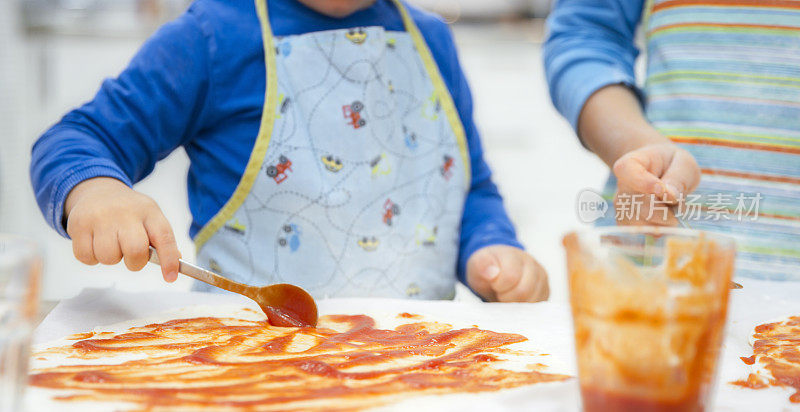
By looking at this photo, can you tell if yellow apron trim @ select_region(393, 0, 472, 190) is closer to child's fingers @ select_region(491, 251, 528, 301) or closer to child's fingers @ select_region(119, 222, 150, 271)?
child's fingers @ select_region(491, 251, 528, 301)

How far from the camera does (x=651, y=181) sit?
0.65 m

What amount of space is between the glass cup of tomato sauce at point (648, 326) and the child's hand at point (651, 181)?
259 mm

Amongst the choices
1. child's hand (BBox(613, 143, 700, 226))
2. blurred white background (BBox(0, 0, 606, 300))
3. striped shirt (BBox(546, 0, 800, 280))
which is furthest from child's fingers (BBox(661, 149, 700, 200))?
blurred white background (BBox(0, 0, 606, 300))

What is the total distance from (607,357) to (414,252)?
1.82 feet

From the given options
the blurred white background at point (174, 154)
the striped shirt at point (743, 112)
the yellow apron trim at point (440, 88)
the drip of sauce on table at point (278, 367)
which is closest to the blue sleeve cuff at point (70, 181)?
the drip of sauce on table at point (278, 367)

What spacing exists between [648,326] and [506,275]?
475mm

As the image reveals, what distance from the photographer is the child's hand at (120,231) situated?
630 millimetres

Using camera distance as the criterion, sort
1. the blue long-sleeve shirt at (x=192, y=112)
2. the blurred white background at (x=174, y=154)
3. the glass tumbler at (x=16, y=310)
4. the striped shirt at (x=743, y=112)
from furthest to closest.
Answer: the blurred white background at (x=174, y=154) < the striped shirt at (x=743, y=112) < the blue long-sleeve shirt at (x=192, y=112) < the glass tumbler at (x=16, y=310)

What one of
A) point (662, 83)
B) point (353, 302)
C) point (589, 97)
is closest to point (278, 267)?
point (353, 302)

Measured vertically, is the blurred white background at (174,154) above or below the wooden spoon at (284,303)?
above

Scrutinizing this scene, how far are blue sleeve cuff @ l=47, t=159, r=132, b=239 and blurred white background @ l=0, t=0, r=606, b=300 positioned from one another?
1461 mm

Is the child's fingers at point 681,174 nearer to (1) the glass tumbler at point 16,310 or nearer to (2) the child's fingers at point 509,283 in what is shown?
(2) the child's fingers at point 509,283

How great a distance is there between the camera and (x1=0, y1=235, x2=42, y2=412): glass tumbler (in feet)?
1.20

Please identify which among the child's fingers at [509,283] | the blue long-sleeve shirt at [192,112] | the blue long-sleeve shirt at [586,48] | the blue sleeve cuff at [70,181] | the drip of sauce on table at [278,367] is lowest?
the drip of sauce on table at [278,367]
